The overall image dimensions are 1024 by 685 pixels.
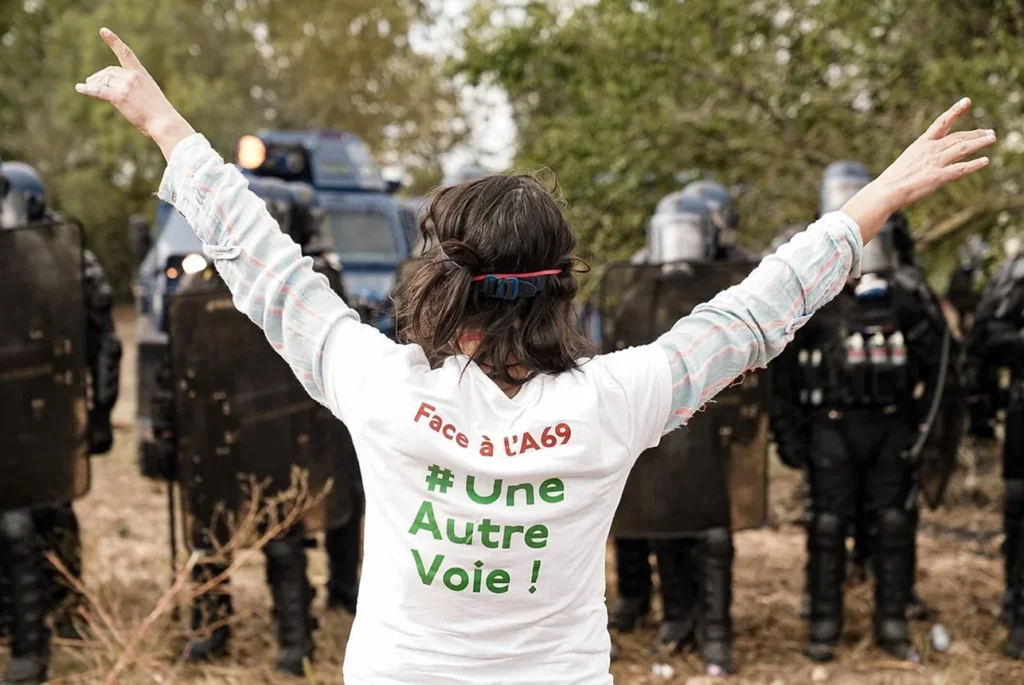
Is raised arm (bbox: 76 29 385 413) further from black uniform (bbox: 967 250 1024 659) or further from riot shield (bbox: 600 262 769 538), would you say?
black uniform (bbox: 967 250 1024 659)

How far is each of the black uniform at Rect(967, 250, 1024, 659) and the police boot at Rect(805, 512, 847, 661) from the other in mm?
642

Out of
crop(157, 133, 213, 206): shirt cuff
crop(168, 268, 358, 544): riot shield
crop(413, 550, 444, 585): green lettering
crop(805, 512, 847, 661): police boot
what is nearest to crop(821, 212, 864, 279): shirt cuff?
crop(413, 550, 444, 585): green lettering

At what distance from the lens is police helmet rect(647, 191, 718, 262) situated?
497 cm

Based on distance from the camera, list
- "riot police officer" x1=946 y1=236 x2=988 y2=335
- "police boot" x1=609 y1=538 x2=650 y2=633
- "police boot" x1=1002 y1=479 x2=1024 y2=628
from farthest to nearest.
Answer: "riot police officer" x1=946 y1=236 x2=988 y2=335, "police boot" x1=609 y1=538 x2=650 y2=633, "police boot" x1=1002 y1=479 x2=1024 y2=628

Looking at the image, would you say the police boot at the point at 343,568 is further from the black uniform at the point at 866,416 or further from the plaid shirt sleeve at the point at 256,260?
the plaid shirt sleeve at the point at 256,260

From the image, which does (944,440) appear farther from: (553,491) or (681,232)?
(553,491)

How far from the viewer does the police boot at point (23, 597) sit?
441 centimetres

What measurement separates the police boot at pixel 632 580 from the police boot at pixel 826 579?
75 cm

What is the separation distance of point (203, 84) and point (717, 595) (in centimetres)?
1962

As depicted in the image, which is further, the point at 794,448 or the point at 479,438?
the point at 794,448

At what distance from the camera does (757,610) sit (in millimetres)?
5625

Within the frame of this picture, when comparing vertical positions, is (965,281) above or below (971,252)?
below


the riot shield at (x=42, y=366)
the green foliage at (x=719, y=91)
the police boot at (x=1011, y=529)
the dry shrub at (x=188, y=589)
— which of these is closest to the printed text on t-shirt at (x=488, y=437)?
the dry shrub at (x=188, y=589)

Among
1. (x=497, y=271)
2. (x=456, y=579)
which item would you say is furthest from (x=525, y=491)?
(x=497, y=271)
